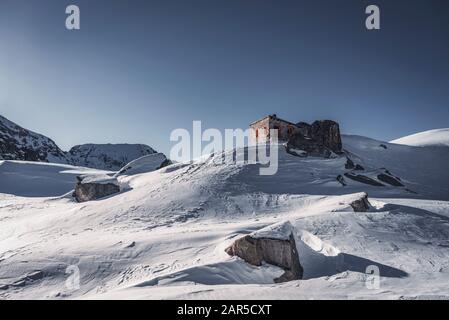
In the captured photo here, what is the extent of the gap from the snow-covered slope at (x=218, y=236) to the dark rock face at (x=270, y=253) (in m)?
0.35

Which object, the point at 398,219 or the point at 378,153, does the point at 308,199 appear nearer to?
the point at 398,219

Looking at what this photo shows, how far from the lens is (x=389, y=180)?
32281 millimetres

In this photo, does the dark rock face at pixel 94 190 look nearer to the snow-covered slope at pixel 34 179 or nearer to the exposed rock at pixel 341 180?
the snow-covered slope at pixel 34 179

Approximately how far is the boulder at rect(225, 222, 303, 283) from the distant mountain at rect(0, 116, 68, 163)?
11533 cm

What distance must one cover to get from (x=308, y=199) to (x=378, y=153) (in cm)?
2713

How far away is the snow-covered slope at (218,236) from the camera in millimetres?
11438

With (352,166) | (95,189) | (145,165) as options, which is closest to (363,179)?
(352,166)

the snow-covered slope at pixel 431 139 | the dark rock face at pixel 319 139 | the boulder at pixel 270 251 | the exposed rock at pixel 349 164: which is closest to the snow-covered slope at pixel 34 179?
the dark rock face at pixel 319 139

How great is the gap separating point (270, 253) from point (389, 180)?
23767 mm

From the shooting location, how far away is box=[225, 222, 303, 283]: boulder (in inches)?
514

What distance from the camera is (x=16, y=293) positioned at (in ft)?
41.0

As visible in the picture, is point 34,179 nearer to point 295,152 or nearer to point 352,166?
point 295,152

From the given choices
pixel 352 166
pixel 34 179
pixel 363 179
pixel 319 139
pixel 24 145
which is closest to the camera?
pixel 363 179

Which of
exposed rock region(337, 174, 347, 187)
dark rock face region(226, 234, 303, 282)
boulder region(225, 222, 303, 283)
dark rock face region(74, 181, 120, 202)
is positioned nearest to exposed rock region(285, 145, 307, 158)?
exposed rock region(337, 174, 347, 187)
